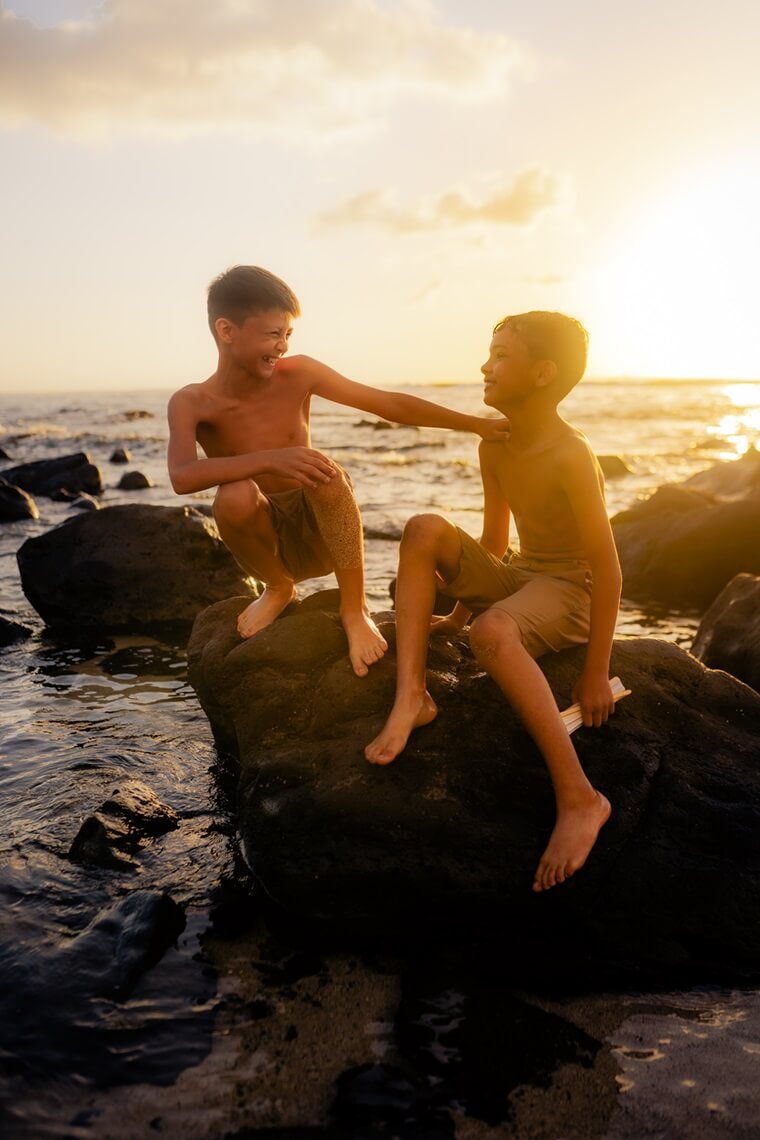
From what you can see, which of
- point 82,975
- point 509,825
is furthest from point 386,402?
point 82,975

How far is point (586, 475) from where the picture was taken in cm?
377

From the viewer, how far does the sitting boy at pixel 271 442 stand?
4.08m

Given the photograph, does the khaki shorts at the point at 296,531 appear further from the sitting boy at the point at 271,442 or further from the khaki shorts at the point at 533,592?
the khaki shorts at the point at 533,592

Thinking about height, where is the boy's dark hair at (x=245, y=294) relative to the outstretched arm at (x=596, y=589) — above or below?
above

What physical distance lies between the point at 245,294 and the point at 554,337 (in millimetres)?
1439

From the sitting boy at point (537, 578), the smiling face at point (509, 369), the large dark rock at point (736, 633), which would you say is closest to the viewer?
the sitting boy at point (537, 578)

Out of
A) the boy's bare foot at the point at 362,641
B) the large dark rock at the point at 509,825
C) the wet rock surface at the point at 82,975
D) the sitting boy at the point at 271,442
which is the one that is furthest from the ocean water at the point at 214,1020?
the sitting boy at the point at 271,442

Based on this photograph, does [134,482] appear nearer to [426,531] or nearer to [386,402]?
[386,402]

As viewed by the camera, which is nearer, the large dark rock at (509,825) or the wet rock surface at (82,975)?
the wet rock surface at (82,975)

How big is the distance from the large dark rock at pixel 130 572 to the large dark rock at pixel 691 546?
412 cm

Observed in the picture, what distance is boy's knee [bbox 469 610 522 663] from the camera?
3523 millimetres

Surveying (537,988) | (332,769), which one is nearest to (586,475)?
(332,769)

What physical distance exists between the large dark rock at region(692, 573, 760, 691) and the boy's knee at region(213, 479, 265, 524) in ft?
11.1

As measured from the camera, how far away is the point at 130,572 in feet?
25.1
